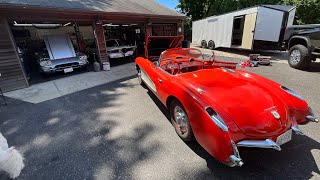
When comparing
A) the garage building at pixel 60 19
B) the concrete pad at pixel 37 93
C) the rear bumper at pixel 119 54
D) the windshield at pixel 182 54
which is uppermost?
the garage building at pixel 60 19

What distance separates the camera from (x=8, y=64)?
543cm

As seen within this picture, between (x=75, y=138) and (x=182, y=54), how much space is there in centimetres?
283

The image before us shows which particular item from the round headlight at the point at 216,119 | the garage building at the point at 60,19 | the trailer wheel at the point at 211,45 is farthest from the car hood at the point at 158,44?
the trailer wheel at the point at 211,45

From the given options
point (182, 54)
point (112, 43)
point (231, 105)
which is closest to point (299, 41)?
point (182, 54)

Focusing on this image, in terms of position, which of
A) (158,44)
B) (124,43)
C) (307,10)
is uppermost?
(307,10)

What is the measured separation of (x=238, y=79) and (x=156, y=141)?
1625 mm

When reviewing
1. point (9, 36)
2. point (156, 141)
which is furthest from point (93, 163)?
point (9, 36)

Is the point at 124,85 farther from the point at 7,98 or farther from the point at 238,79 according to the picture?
the point at 238,79

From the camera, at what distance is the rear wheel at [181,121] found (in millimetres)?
2436

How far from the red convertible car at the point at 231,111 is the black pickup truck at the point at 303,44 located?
495 centimetres

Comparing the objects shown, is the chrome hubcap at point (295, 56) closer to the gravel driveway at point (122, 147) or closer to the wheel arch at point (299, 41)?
the wheel arch at point (299, 41)

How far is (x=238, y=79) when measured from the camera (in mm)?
2662

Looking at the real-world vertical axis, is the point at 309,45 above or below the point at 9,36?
below

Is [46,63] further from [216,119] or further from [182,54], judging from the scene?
[216,119]
